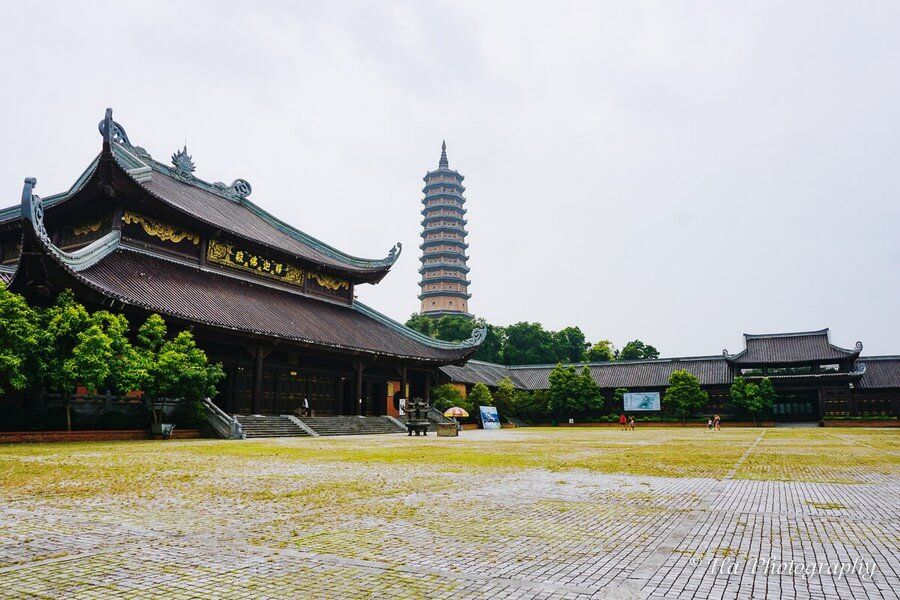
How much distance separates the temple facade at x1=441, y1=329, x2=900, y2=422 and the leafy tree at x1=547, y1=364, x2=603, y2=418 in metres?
3.77

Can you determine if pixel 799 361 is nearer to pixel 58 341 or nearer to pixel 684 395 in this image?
pixel 684 395

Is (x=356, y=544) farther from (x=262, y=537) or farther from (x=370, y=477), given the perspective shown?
(x=370, y=477)

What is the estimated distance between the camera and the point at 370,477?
915cm

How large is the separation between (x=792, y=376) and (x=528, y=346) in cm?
3258

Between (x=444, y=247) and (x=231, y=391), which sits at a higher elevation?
(x=444, y=247)

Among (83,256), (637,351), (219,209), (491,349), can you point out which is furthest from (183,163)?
(637,351)

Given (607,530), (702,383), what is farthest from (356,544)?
(702,383)

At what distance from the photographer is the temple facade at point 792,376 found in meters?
44.7

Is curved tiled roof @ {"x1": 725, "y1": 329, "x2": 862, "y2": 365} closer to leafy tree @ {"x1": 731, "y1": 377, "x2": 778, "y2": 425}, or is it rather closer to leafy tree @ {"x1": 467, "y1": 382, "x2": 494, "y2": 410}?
leafy tree @ {"x1": 731, "y1": 377, "x2": 778, "y2": 425}

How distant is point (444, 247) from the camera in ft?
275

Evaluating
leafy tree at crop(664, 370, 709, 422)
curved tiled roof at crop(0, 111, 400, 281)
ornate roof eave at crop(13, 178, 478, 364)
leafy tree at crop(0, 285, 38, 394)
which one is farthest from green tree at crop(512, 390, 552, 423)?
leafy tree at crop(0, 285, 38, 394)

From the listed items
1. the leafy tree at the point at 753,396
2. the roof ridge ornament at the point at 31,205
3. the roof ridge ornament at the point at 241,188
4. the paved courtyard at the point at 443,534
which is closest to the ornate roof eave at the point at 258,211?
the roof ridge ornament at the point at 241,188

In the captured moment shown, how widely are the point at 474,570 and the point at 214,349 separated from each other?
73.6 feet

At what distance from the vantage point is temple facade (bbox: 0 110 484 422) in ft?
67.1
